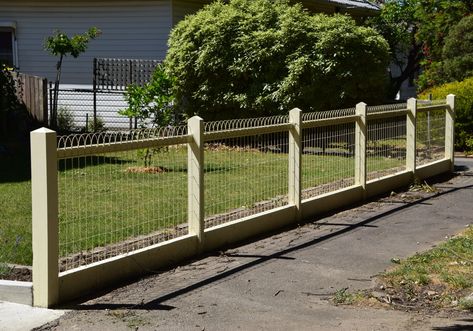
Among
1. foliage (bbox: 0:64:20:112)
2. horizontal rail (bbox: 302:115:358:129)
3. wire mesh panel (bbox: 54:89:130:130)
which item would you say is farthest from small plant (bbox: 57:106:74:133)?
horizontal rail (bbox: 302:115:358:129)

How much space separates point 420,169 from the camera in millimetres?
14539

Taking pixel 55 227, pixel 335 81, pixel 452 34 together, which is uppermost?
pixel 452 34

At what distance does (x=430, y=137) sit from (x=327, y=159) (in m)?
4.47

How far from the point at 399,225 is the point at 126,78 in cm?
1108

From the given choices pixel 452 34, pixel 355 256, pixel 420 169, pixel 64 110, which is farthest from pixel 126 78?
pixel 355 256

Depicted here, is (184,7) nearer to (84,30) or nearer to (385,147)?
(84,30)

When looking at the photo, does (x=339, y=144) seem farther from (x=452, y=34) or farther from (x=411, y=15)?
(x=411, y=15)

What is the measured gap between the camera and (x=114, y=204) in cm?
789

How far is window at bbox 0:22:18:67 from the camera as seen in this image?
22.6 m

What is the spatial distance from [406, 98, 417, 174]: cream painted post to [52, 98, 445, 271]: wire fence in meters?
0.59

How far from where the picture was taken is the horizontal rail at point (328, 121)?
10678 mm

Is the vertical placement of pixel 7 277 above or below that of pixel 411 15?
below

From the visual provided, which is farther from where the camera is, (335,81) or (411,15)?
(411,15)

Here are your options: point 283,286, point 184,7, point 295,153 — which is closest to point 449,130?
point 295,153
